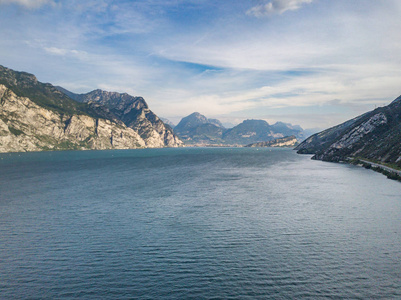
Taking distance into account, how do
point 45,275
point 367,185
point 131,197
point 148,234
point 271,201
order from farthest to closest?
point 367,185 < point 131,197 < point 271,201 < point 148,234 < point 45,275

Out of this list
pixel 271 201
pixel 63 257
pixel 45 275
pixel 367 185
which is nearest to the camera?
pixel 45 275

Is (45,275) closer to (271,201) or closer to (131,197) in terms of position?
(131,197)

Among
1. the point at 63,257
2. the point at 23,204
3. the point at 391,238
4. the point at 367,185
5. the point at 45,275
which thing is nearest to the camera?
the point at 45,275

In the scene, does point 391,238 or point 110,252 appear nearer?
point 110,252

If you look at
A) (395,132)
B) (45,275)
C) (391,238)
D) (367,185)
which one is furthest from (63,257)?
(395,132)

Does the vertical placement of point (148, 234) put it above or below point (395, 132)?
below

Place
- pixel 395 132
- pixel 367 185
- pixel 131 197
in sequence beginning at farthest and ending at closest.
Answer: pixel 395 132 → pixel 367 185 → pixel 131 197

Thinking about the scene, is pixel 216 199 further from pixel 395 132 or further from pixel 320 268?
pixel 395 132

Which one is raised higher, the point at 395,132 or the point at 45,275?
the point at 395,132

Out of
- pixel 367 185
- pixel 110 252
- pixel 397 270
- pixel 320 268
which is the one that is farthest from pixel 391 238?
pixel 367 185
